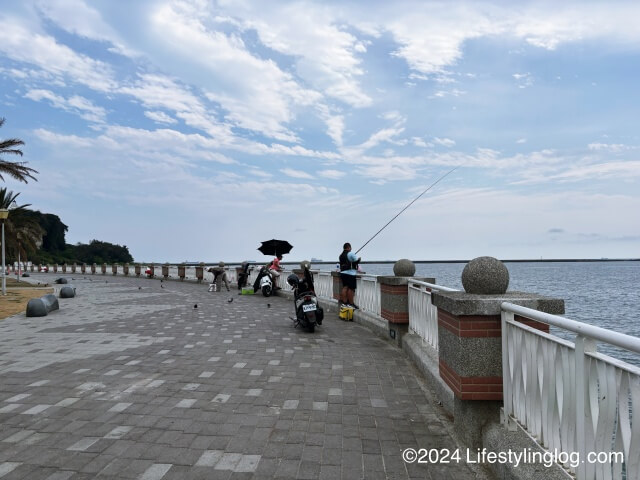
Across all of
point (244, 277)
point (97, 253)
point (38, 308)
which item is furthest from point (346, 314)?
point (97, 253)

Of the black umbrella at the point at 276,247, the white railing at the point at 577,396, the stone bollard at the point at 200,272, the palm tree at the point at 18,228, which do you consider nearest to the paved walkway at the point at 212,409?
the white railing at the point at 577,396

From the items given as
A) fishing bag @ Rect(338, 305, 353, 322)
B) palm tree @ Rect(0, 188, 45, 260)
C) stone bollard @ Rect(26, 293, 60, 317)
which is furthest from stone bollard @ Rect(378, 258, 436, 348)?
palm tree @ Rect(0, 188, 45, 260)

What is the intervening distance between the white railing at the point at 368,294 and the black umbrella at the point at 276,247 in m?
9.67

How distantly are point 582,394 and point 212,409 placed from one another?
11.3 feet

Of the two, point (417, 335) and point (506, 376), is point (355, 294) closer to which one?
point (417, 335)

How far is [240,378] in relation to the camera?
5492mm

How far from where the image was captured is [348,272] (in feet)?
35.9

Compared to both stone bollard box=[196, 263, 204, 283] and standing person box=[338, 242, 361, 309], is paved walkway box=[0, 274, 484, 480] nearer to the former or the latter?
standing person box=[338, 242, 361, 309]

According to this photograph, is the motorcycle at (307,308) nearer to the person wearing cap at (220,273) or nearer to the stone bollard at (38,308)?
the stone bollard at (38,308)

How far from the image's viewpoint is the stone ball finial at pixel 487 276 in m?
3.54

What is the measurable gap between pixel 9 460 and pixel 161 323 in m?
6.86

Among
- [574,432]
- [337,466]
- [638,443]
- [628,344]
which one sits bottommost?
[337,466]

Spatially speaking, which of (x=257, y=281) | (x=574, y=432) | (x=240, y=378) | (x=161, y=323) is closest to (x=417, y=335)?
(x=240, y=378)

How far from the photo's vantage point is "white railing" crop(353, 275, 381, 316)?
365 inches
